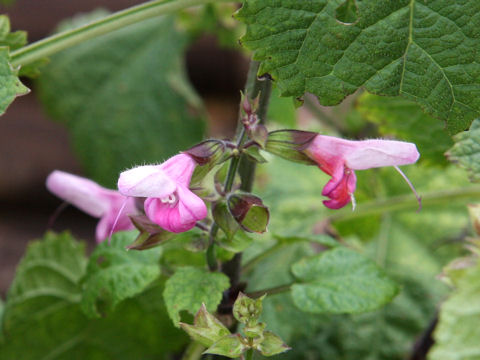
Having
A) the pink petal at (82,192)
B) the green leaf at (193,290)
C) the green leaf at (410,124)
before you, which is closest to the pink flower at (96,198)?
the pink petal at (82,192)

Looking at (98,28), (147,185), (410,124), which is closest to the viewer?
(147,185)

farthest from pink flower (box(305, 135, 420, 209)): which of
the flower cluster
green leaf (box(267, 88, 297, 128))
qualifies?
green leaf (box(267, 88, 297, 128))

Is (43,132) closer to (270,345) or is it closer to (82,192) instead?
(82,192)

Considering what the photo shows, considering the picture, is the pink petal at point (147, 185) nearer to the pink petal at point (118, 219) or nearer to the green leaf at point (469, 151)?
the pink petal at point (118, 219)

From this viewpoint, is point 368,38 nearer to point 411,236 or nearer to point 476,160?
point 476,160

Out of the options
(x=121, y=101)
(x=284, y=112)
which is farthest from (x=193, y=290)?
(x=121, y=101)

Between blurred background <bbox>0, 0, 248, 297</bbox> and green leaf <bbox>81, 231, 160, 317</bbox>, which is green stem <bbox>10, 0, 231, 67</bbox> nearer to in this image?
green leaf <bbox>81, 231, 160, 317</bbox>
